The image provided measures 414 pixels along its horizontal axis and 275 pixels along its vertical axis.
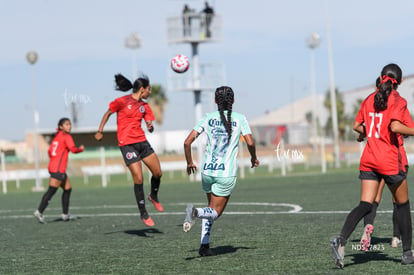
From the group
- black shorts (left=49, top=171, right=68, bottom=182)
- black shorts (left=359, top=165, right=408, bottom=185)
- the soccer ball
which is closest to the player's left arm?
the soccer ball

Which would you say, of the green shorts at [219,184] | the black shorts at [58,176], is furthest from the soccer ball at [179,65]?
the green shorts at [219,184]

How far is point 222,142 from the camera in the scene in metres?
9.20

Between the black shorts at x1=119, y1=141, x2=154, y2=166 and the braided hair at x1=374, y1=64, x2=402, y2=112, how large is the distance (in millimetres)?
5534

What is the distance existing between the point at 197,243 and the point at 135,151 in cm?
247

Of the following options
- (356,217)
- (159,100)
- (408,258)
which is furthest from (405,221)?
(159,100)

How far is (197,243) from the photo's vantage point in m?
10.9

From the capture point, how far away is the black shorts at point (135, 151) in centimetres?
1274

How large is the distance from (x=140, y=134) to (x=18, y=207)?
10.4 meters

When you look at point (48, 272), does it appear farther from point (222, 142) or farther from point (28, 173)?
point (28, 173)

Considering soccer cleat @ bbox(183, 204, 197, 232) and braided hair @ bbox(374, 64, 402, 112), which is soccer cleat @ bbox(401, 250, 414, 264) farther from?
soccer cleat @ bbox(183, 204, 197, 232)

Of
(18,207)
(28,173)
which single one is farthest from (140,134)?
(28,173)

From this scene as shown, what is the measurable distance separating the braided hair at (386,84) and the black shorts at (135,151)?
18.2ft

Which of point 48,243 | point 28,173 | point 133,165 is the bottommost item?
point 28,173

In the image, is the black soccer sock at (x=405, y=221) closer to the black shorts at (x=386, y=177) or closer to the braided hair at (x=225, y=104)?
the black shorts at (x=386, y=177)
